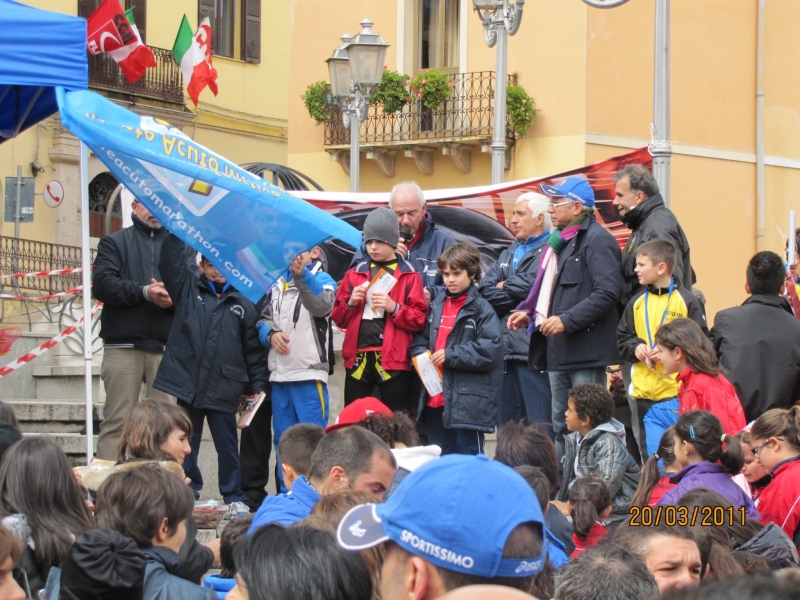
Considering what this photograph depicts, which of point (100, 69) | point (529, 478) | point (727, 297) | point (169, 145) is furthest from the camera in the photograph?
point (100, 69)

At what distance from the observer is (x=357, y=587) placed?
279cm

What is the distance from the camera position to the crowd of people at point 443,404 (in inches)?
153

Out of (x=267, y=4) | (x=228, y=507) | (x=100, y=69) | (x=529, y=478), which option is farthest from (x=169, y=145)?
(x=267, y=4)

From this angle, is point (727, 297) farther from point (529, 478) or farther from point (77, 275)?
point (529, 478)

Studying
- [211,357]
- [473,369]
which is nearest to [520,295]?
[473,369]

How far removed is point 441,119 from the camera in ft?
74.2

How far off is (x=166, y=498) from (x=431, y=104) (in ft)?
62.0

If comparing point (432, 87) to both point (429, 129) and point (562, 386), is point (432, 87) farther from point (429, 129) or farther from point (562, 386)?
point (562, 386)

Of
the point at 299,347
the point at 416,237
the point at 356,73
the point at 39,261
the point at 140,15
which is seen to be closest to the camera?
the point at 299,347

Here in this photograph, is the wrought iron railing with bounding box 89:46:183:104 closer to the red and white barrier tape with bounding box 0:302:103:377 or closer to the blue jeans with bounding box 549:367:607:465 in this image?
the red and white barrier tape with bounding box 0:302:103:377

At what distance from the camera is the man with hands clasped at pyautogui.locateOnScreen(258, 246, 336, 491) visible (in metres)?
7.32

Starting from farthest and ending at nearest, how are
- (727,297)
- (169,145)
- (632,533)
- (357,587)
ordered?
(727,297) < (169,145) < (632,533) < (357,587)

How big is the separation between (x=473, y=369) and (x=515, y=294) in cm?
79
